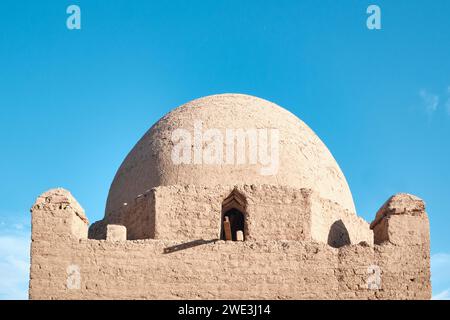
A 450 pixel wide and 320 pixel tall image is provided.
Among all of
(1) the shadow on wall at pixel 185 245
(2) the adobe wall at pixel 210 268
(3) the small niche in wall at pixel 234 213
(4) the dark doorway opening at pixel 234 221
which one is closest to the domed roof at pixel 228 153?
(3) the small niche in wall at pixel 234 213

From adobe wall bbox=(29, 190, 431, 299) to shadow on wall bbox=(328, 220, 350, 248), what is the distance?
1.35m

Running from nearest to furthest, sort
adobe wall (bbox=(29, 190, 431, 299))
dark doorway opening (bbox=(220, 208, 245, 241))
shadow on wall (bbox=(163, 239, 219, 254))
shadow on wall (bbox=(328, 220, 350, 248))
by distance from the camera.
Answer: adobe wall (bbox=(29, 190, 431, 299)), shadow on wall (bbox=(163, 239, 219, 254)), dark doorway opening (bbox=(220, 208, 245, 241)), shadow on wall (bbox=(328, 220, 350, 248))

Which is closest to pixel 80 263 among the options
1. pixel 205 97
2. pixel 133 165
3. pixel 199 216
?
pixel 199 216

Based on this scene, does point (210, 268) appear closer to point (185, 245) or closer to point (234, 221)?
point (185, 245)

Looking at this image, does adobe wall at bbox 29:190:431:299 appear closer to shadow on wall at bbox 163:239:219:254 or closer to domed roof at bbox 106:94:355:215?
shadow on wall at bbox 163:239:219:254

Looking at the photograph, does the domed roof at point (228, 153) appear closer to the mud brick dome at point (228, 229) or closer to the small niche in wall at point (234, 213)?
the mud brick dome at point (228, 229)

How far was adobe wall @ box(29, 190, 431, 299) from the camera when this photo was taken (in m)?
15.2

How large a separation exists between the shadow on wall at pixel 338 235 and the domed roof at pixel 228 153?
0.60m

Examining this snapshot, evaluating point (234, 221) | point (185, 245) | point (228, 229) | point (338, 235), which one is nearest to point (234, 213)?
point (234, 221)

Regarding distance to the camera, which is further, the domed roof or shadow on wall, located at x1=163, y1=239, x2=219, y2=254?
the domed roof

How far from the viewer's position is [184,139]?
1756cm

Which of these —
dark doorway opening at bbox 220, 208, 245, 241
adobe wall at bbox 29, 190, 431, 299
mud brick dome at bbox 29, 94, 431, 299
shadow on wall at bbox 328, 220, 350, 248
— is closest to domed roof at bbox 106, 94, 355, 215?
mud brick dome at bbox 29, 94, 431, 299

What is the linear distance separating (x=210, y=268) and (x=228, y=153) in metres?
2.47

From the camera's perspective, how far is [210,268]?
1534cm
